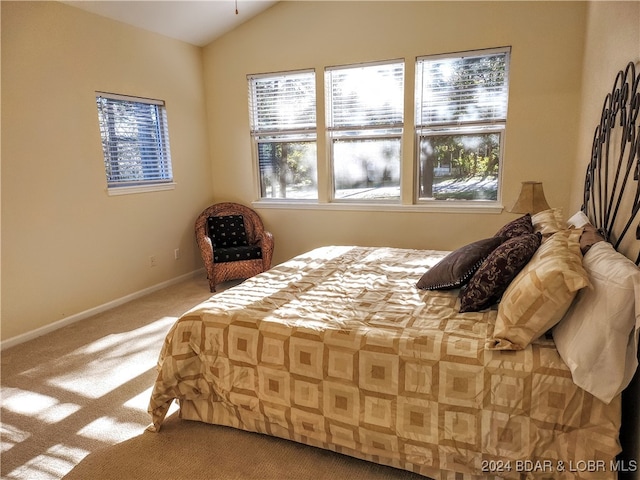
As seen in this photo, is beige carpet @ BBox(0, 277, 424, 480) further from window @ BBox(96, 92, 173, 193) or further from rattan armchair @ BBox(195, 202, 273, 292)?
window @ BBox(96, 92, 173, 193)

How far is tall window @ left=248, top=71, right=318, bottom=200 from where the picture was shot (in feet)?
15.0

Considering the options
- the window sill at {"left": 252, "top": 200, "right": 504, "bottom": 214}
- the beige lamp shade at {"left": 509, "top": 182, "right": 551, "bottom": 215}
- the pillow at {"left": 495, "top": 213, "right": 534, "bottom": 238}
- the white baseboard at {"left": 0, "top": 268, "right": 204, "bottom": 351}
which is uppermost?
the beige lamp shade at {"left": 509, "top": 182, "right": 551, "bottom": 215}

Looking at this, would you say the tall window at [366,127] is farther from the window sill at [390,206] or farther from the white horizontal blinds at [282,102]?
the white horizontal blinds at [282,102]

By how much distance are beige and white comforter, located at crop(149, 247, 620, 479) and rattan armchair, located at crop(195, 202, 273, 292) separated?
2.05m

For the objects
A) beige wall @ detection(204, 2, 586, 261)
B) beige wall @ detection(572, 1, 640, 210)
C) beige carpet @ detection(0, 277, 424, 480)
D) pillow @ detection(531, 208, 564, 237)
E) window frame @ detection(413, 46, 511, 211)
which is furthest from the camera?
window frame @ detection(413, 46, 511, 211)

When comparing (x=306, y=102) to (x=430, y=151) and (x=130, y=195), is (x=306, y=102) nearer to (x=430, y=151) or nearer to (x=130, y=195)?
(x=430, y=151)

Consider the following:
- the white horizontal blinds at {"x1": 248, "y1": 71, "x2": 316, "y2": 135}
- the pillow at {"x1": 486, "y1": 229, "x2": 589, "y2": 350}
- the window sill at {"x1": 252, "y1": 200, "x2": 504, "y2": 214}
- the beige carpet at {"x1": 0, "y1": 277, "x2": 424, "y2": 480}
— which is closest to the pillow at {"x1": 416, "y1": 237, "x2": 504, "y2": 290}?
the pillow at {"x1": 486, "y1": 229, "x2": 589, "y2": 350}

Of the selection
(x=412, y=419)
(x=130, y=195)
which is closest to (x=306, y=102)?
(x=130, y=195)

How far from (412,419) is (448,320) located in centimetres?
45

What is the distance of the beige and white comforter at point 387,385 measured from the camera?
1439 mm

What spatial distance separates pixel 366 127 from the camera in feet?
14.2

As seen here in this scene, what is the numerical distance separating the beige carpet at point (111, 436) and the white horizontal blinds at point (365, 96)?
2.99 meters

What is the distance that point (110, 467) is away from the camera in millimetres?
1810

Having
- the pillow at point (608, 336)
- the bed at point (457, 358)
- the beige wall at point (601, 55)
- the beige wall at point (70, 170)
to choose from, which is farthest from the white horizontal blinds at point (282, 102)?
the pillow at point (608, 336)
